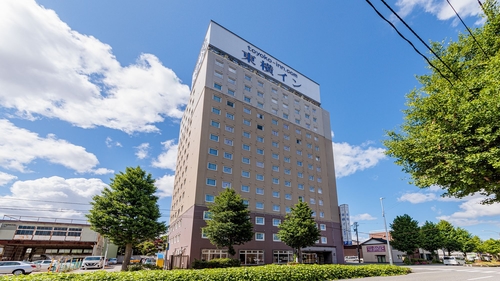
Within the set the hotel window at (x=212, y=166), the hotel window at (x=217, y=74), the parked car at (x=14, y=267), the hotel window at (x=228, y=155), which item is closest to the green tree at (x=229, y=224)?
the hotel window at (x=212, y=166)

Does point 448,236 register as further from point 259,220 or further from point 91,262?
point 91,262

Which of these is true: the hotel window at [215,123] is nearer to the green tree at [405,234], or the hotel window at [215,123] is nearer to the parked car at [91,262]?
the parked car at [91,262]

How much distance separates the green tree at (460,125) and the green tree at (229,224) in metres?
17.5

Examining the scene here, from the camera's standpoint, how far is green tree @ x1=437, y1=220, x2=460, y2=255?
176ft

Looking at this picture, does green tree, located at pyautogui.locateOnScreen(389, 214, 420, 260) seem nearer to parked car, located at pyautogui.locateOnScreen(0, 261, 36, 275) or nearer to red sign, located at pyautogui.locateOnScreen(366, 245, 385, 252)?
red sign, located at pyautogui.locateOnScreen(366, 245, 385, 252)

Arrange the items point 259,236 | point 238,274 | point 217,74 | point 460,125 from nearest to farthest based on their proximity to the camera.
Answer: point 460,125, point 238,274, point 259,236, point 217,74

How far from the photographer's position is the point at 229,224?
25547 millimetres

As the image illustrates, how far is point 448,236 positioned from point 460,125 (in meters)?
62.3

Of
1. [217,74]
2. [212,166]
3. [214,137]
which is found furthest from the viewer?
[217,74]

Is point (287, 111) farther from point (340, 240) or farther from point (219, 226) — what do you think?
point (219, 226)

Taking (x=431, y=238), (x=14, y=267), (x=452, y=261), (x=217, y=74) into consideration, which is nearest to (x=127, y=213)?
(x=14, y=267)

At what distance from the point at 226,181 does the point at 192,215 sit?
6.79 m

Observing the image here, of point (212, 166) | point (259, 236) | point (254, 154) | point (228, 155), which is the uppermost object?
point (254, 154)

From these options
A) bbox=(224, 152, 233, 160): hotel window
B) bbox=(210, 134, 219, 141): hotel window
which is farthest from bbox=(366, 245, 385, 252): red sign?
bbox=(210, 134, 219, 141): hotel window
